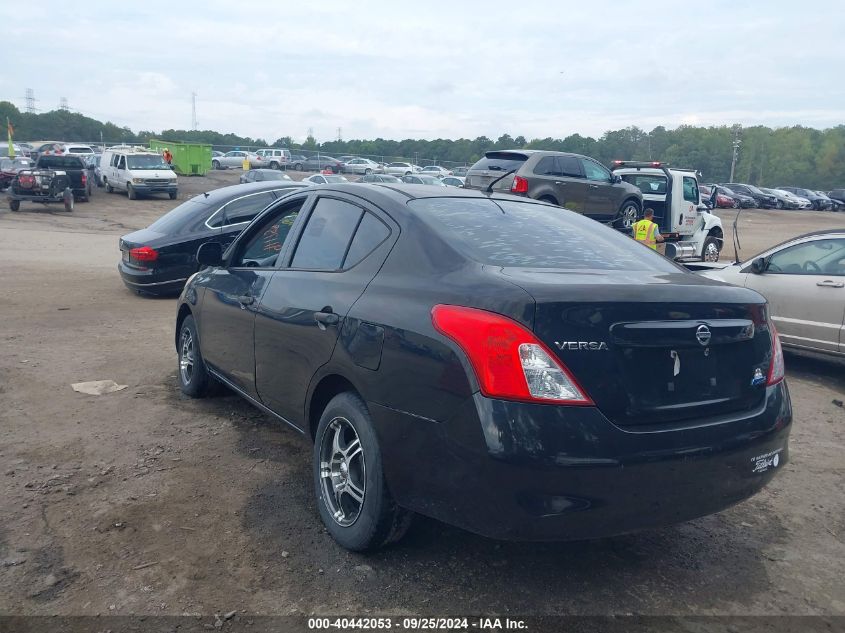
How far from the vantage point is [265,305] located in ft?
14.7

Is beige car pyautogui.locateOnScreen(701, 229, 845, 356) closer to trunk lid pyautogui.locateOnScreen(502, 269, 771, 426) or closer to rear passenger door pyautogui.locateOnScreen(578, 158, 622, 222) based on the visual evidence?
trunk lid pyautogui.locateOnScreen(502, 269, 771, 426)

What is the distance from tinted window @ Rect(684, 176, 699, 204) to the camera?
1608 centimetres

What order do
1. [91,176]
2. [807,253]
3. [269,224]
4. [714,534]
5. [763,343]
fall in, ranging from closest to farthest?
1. [763,343]
2. [714,534]
3. [269,224]
4. [807,253]
5. [91,176]

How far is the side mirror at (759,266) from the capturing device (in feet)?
26.2

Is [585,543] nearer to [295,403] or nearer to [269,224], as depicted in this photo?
[295,403]

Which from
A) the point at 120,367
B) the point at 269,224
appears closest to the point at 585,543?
the point at 269,224

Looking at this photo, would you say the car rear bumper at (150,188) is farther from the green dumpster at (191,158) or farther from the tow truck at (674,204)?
the tow truck at (674,204)

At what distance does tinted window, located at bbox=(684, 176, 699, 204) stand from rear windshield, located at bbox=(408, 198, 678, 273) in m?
12.5

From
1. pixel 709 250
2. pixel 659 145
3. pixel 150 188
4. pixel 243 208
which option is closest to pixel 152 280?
pixel 243 208

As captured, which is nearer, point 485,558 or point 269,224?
point 485,558

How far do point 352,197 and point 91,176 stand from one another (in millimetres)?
36009

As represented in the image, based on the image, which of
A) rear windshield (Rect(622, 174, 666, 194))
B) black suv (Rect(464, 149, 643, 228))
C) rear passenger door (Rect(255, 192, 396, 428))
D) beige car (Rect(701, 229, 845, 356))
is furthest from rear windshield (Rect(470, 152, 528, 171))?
rear passenger door (Rect(255, 192, 396, 428))

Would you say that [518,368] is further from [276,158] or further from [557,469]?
[276,158]

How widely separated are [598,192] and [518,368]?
1216 cm
